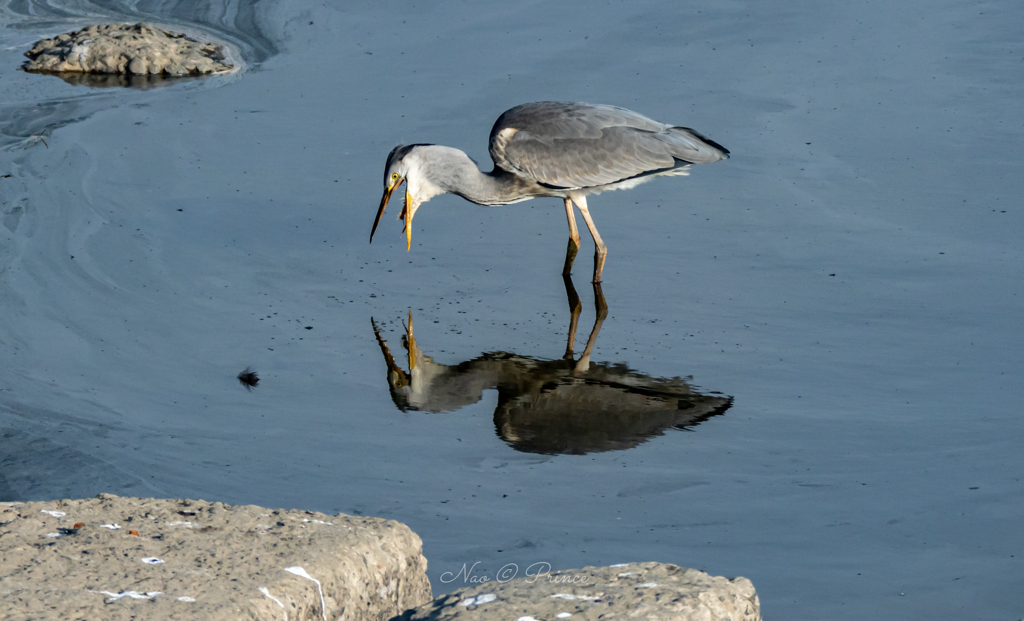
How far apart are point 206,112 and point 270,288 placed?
3363mm

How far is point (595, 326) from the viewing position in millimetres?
6789

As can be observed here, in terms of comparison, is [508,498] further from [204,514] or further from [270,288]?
[270,288]

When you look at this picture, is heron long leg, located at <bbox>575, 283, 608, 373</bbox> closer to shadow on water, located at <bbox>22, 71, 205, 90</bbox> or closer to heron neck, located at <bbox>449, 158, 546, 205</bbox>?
heron neck, located at <bbox>449, 158, 546, 205</bbox>

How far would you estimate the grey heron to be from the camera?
7180 millimetres

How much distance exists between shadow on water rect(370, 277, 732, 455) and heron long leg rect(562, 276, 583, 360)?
1cm

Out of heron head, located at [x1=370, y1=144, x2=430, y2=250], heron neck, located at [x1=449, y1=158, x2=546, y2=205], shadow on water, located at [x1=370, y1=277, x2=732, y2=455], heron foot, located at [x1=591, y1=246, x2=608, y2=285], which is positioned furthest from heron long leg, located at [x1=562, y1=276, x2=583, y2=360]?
heron head, located at [x1=370, y1=144, x2=430, y2=250]

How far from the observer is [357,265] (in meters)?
7.46

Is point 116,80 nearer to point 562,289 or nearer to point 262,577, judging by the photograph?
point 562,289

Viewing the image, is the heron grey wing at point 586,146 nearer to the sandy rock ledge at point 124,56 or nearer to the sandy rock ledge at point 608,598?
the sandy rock ledge at point 608,598

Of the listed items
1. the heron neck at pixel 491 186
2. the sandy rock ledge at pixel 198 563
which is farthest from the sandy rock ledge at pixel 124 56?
the sandy rock ledge at pixel 198 563

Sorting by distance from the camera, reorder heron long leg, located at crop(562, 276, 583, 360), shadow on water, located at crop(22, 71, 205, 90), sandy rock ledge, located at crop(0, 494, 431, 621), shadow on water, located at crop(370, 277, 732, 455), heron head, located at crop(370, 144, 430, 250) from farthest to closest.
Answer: shadow on water, located at crop(22, 71, 205, 90)
heron head, located at crop(370, 144, 430, 250)
heron long leg, located at crop(562, 276, 583, 360)
shadow on water, located at crop(370, 277, 732, 455)
sandy rock ledge, located at crop(0, 494, 431, 621)

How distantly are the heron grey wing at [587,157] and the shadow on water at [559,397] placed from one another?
1.24 metres

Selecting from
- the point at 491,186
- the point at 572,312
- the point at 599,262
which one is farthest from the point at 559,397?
the point at 491,186

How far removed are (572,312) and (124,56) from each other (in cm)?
607
